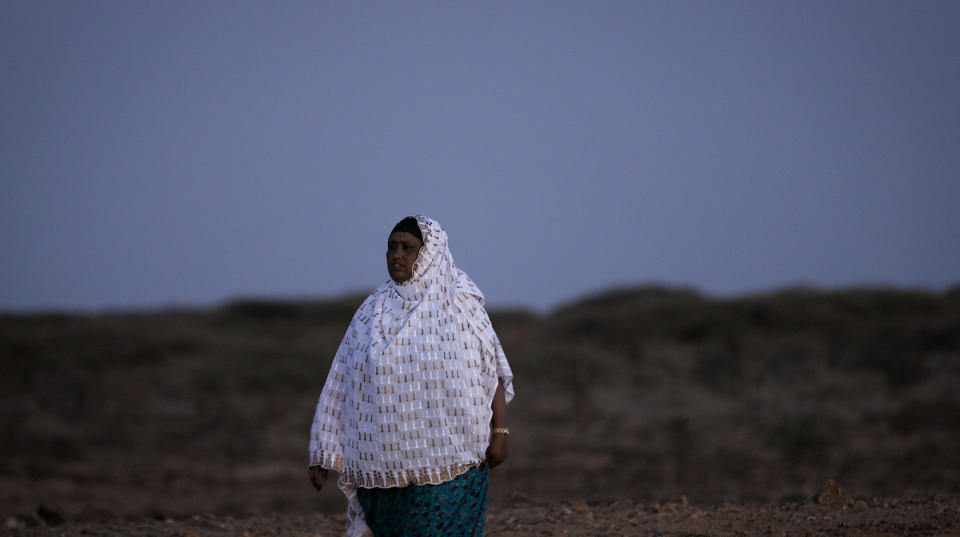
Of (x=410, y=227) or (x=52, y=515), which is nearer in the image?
(x=410, y=227)

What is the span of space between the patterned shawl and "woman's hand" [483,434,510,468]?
0.16 feet

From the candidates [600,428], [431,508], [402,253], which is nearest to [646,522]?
[431,508]

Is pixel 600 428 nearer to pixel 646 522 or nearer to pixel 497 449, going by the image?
pixel 646 522

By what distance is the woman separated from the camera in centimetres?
444

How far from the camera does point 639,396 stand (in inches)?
755

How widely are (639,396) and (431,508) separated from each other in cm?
1516

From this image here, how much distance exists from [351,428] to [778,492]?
681 cm

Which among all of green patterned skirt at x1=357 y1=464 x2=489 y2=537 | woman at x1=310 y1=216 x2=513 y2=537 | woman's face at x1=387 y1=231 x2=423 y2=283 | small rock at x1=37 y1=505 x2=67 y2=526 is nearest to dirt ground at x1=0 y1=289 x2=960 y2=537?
small rock at x1=37 y1=505 x2=67 y2=526

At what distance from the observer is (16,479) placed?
1313 centimetres

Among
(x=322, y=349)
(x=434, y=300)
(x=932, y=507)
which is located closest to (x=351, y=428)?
(x=434, y=300)

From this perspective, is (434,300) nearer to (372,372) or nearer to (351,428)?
(372,372)

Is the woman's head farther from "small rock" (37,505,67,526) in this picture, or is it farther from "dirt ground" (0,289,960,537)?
"small rock" (37,505,67,526)

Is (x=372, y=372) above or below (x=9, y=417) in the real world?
above

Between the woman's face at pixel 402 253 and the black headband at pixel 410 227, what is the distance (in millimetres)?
19
